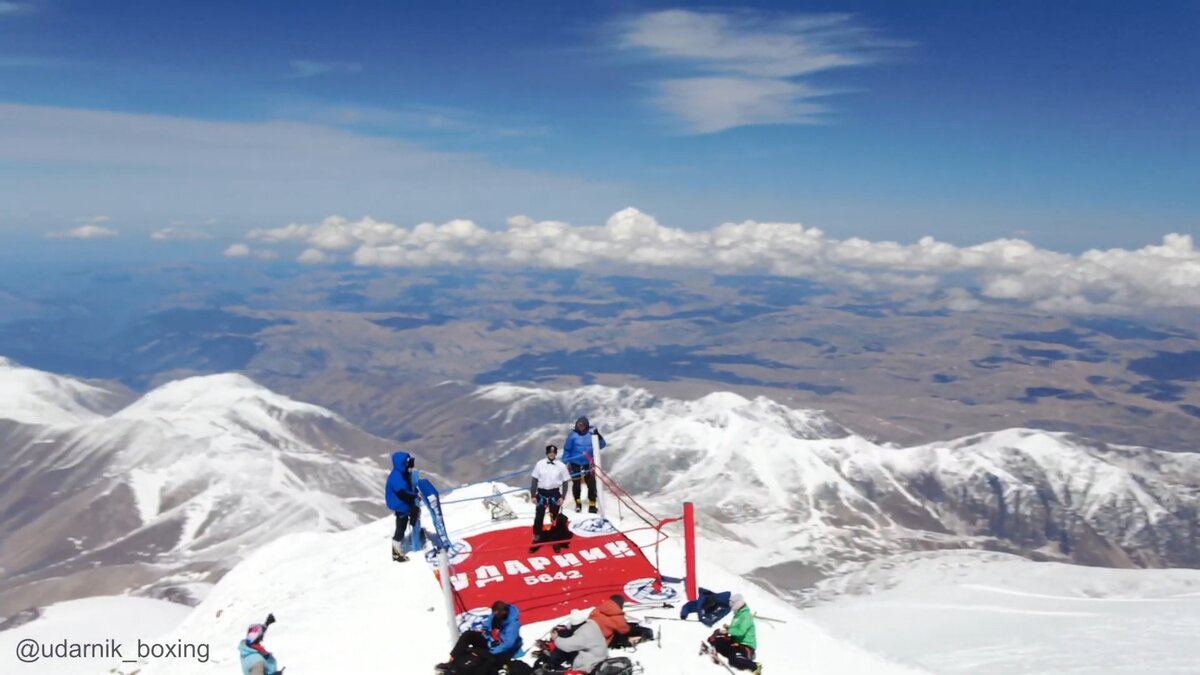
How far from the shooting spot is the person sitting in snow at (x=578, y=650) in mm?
14859

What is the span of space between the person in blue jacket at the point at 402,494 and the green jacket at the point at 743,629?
30.2ft

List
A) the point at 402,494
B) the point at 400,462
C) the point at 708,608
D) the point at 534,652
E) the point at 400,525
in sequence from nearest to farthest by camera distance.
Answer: the point at 534,652, the point at 708,608, the point at 400,462, the point at 402,494, the point at 400,525

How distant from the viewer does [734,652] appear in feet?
51.6

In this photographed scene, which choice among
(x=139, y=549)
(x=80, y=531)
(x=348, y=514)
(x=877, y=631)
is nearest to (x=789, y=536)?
(x=348, y=514)

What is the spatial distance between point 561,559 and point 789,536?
16839cm

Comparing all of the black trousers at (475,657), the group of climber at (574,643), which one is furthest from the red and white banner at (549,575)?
the black trousers at (475,657)

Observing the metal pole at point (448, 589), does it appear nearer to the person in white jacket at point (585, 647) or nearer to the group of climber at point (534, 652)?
the group of climber at point (534, 652)

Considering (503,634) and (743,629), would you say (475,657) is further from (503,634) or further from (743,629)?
(743,629)

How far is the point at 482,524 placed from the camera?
25.5m

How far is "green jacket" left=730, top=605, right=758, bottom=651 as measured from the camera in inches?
627

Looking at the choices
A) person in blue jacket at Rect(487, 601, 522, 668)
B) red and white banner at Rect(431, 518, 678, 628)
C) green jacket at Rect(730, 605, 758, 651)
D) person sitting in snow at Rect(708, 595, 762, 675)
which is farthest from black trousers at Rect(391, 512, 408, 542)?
green jacket at Rect(730, 605, 758, 651)

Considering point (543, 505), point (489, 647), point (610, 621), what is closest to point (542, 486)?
point (543, 505)

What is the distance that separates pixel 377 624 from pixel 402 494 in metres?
3.45

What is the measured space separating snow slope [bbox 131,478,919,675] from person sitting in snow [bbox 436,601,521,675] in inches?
51.2
